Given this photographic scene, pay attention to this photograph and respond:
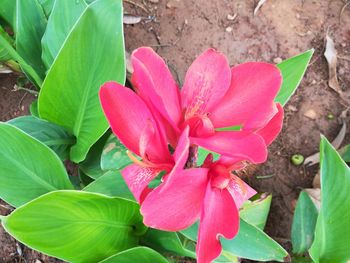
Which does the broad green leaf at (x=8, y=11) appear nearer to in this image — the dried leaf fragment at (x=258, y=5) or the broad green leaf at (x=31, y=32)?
the broad green leaf at (x=31, y=32)

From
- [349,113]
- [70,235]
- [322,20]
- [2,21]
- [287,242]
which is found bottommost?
[287,242]

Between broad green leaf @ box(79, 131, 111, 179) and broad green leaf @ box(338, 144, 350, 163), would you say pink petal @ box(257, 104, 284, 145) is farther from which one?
broad green leaf @ box(338, 144, 350, 163)

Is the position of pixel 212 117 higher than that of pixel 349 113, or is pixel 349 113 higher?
pixel 212 117

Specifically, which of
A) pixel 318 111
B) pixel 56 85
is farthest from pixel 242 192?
pixel 318 111

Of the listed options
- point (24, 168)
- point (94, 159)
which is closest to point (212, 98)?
point (24, 168)

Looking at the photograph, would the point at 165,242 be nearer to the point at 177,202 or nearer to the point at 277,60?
the point at 177,202

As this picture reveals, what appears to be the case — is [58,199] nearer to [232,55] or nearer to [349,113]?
[232,55]

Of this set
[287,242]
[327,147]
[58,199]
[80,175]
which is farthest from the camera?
[287,242]
